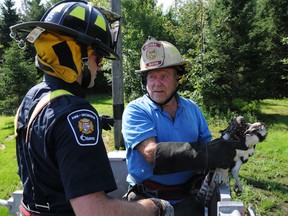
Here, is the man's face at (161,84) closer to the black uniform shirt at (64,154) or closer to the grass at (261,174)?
the black uniform shirt at (64,154)

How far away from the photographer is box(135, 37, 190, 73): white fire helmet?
2.86 meters

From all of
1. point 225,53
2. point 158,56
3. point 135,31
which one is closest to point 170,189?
point 158,56

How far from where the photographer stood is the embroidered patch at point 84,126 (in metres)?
1.23

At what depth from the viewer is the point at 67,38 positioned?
4.82 feet

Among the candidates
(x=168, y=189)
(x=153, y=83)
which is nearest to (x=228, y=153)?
(x=168, y=189)

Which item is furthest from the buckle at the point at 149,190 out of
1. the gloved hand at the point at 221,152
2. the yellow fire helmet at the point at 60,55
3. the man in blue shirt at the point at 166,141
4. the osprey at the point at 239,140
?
the yellow fire helmet at the point at 60,55

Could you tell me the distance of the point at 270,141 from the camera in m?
7.70

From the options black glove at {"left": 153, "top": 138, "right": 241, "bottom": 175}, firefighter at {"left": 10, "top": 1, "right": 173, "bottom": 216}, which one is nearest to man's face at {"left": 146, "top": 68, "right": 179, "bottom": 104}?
black glove at {"left": 153, "top": 138, "right": 241, "bottom": 175}

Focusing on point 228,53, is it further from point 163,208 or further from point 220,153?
point 163,208

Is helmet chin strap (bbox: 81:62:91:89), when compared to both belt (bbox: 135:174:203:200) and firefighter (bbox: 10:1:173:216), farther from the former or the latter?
belt (bbox: 135:174:203:200)

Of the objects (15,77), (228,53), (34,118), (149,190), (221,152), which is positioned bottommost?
(149,190)

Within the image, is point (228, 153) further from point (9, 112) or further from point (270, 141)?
point (9, 112)

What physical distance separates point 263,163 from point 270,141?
1.76 metres

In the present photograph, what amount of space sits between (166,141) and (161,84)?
518mm
